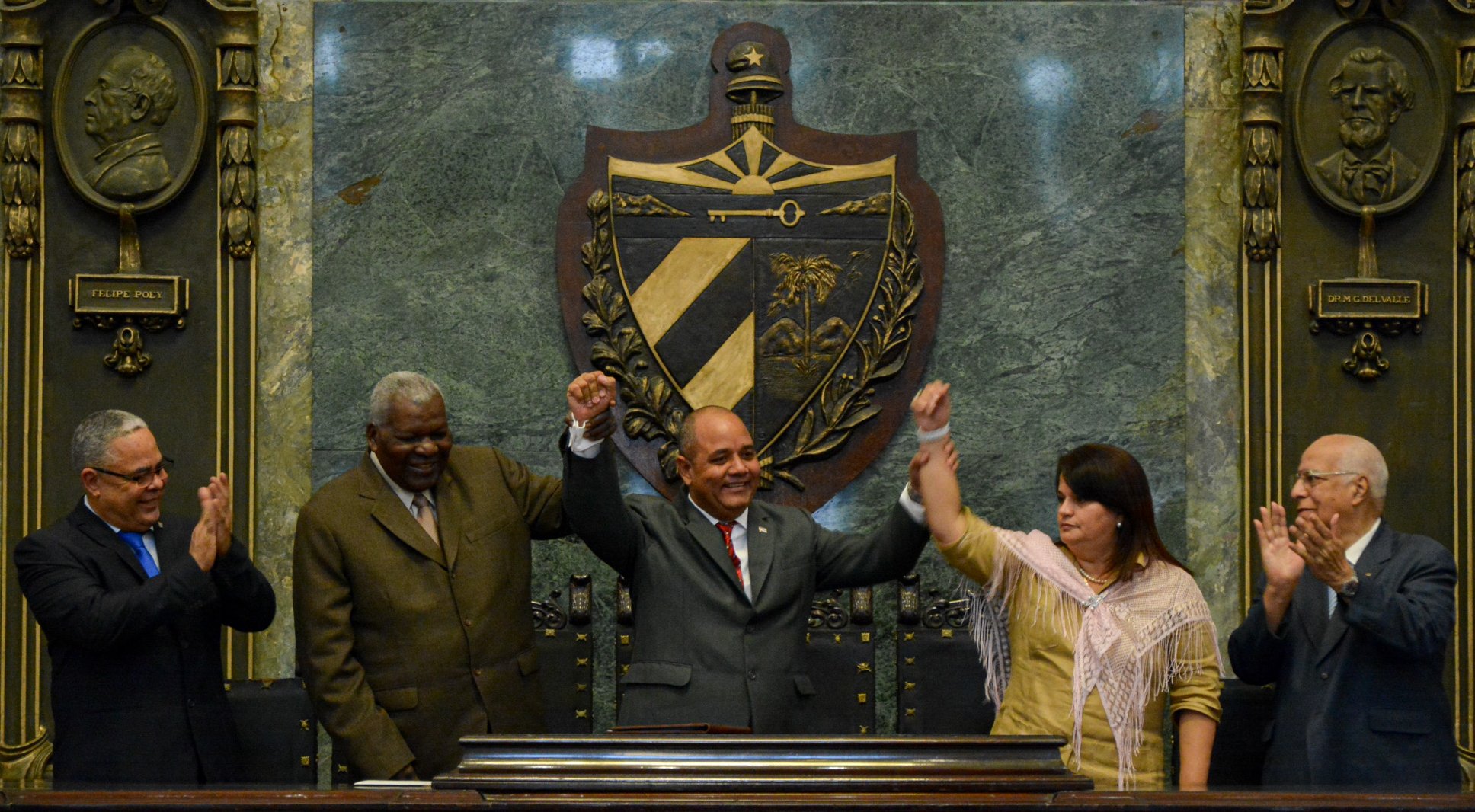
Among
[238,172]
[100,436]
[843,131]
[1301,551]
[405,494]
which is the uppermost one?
[843,131]

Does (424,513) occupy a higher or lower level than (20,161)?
lower

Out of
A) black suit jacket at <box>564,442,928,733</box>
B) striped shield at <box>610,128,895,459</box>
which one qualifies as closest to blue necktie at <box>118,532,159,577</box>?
black suit jacket at <box>564,442,928,733</box>

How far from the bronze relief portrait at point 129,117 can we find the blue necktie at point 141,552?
4.90 ft

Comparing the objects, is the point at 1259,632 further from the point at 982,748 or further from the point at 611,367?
the point at 611,367

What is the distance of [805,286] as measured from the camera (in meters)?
5.91

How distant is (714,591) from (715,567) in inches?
2.6

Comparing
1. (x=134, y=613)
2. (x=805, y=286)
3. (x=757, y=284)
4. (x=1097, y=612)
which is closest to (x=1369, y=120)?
(x=805, y=286)

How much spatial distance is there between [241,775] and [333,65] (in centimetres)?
241

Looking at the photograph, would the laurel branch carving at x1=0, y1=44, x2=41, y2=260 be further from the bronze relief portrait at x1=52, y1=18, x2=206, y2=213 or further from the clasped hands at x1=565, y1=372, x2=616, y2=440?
the clasped hands at x1=565, y1=372, x2=616, y2=440

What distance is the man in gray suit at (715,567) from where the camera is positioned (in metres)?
4.55

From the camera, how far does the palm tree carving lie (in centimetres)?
590

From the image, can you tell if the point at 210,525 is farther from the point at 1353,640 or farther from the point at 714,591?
the point at 1353,640

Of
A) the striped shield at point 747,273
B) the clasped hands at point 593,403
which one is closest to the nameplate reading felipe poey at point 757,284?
the striped shield at point 747,273

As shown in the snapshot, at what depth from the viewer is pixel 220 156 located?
5.89 meters
